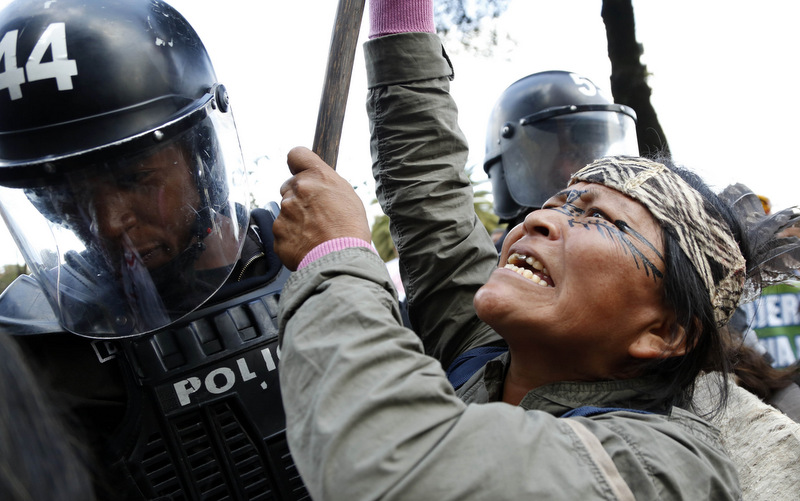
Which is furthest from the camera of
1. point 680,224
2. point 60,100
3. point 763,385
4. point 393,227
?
point 763,385

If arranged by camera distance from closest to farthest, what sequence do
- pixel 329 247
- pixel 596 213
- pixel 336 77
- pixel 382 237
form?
pixel 329 247, pixel 596 213, pixel 336 77, pixel 382 237

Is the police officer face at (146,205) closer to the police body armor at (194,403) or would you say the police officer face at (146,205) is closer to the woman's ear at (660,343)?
the police body armor at (194,403)

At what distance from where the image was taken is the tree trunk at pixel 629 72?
4.34m

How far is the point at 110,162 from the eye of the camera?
1.54m

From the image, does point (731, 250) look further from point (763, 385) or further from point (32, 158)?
point (32, 158)

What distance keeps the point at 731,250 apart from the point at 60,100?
173 cm

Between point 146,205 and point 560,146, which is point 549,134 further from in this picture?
point 146,205

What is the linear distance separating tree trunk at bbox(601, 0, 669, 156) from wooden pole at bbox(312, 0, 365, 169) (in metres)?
3.01

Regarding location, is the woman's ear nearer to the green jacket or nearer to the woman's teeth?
the green jacket

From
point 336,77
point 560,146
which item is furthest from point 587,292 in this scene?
point 560,146

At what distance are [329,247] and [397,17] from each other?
906mm

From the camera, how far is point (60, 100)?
4.95 feet

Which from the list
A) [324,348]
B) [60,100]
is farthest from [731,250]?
[60,100]

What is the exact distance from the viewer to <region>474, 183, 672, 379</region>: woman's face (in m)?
1.56
